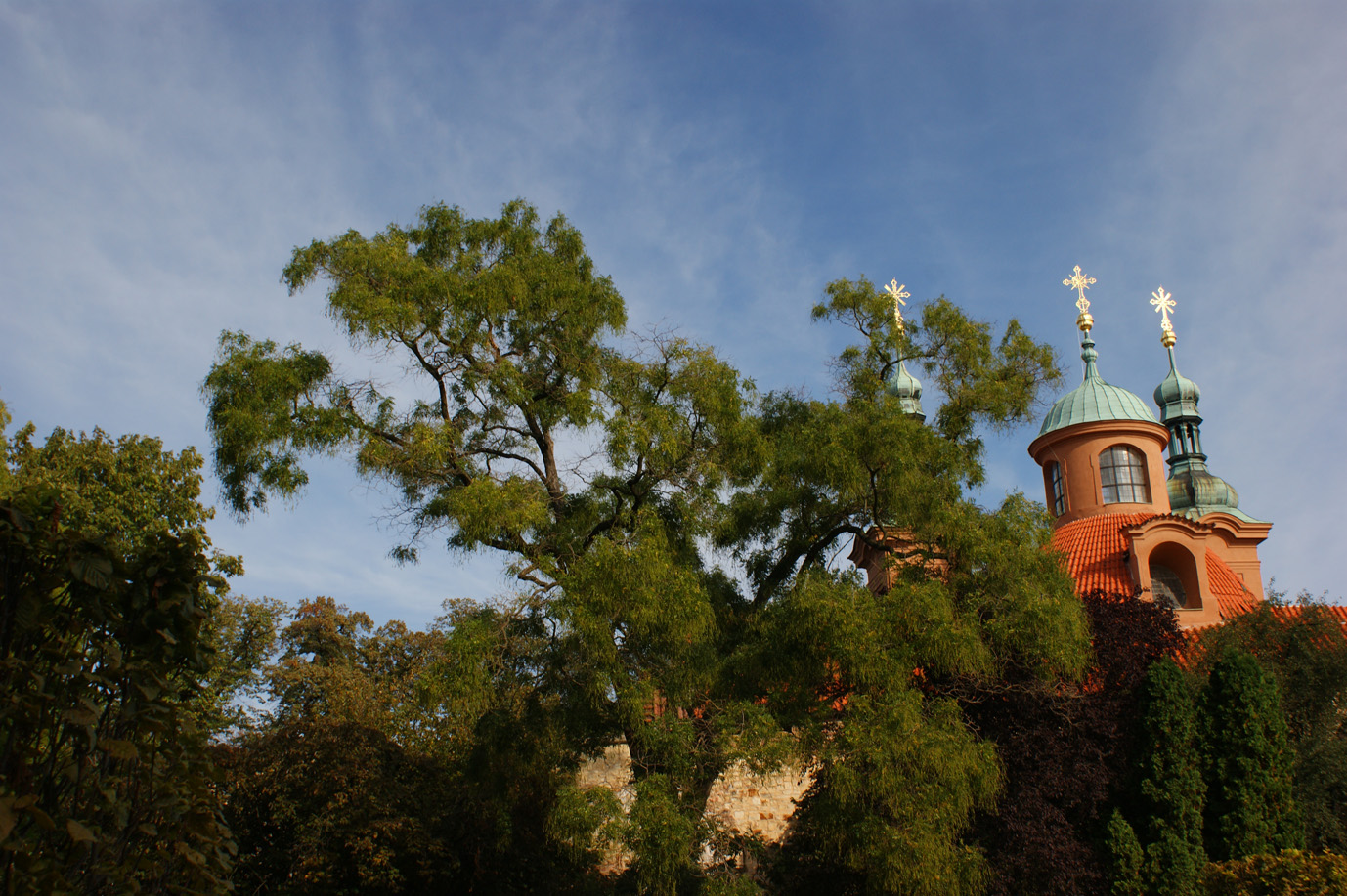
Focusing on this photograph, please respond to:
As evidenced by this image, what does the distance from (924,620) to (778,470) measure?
2695 mm

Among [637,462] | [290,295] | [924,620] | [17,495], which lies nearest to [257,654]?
[290,295]

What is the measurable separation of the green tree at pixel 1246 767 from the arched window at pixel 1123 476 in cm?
942

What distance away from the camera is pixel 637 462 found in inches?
445

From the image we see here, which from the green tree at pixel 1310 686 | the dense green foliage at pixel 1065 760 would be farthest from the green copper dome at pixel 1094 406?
the dense green foliage at pixel 1065 760

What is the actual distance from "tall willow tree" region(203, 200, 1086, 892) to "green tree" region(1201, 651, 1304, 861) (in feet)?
8.95

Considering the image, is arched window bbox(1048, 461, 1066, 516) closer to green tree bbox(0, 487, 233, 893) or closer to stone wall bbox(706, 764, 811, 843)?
stone wall bbox(706, 764, 811, 843)

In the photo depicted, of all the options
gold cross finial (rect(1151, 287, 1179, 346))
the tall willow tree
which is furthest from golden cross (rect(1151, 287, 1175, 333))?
the tall willow tree

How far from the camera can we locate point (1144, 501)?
21016 mm

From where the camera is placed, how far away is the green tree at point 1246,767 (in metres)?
11.4

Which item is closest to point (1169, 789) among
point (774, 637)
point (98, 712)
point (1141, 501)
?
point (774, 637)

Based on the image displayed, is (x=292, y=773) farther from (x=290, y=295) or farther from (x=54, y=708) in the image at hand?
(x=54, y=708)

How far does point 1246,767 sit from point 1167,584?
7949mm

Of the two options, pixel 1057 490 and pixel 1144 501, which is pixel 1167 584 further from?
pixel 1057 490

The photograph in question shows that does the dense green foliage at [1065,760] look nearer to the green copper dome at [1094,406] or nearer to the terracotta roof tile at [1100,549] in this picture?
the terracotta roof tile at [1100,549]
